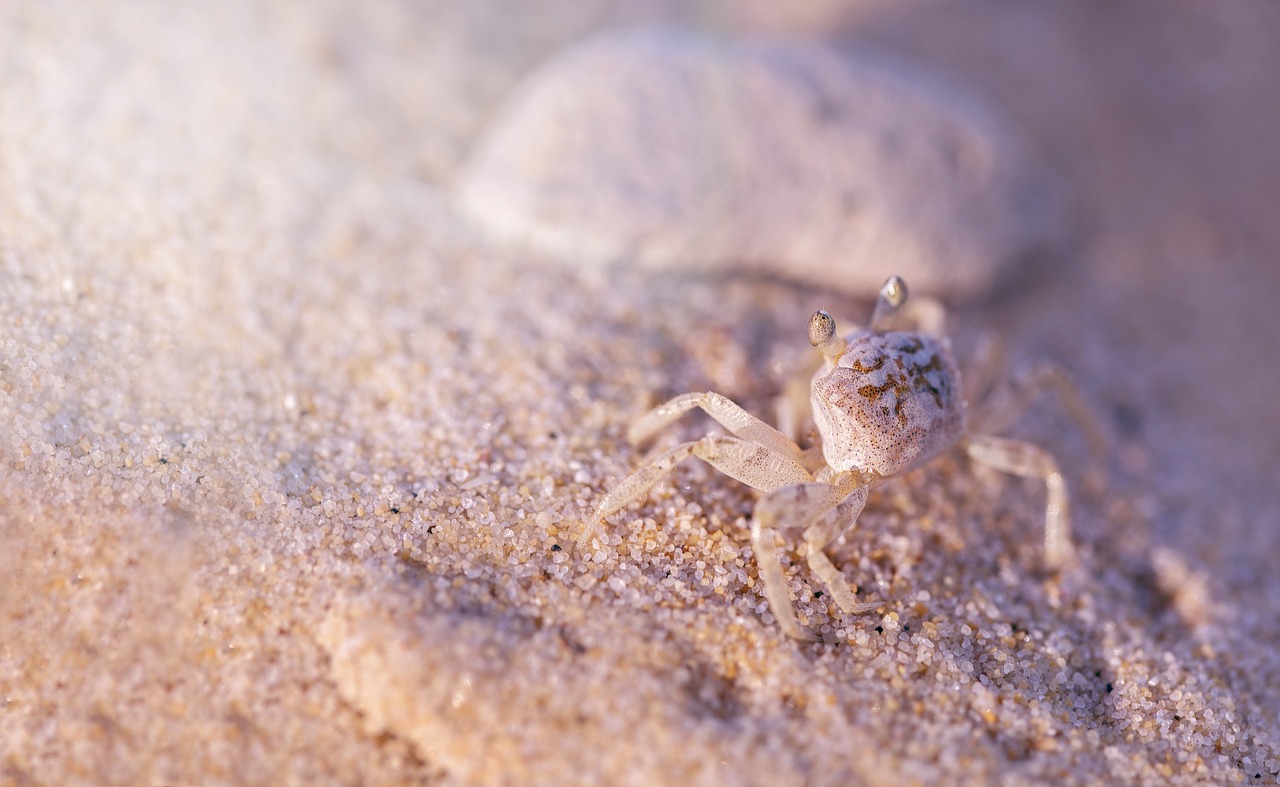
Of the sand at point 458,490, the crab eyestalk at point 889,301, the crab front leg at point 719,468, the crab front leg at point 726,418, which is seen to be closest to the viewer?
the sand at point 458,490

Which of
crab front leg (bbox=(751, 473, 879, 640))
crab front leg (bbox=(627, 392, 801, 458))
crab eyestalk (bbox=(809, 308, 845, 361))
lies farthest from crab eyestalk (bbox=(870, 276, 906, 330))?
crab front leg (bbox=(751, 473, 879, 640))

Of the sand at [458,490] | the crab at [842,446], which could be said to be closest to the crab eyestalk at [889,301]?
the crab at [842,446]

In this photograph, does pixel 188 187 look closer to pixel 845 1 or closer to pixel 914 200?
pixel 914 200

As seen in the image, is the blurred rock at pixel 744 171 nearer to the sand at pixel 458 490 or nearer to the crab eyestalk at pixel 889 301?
the sand at pixel 458 490

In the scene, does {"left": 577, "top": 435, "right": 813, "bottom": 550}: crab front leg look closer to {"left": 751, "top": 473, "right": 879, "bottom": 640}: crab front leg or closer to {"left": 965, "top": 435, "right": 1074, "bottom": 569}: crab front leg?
{"left": 751, "top": 473, "right": 879, "bottom": 640}: crab front leg

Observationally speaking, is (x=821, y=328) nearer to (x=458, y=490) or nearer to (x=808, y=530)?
(x=808, y=530)
